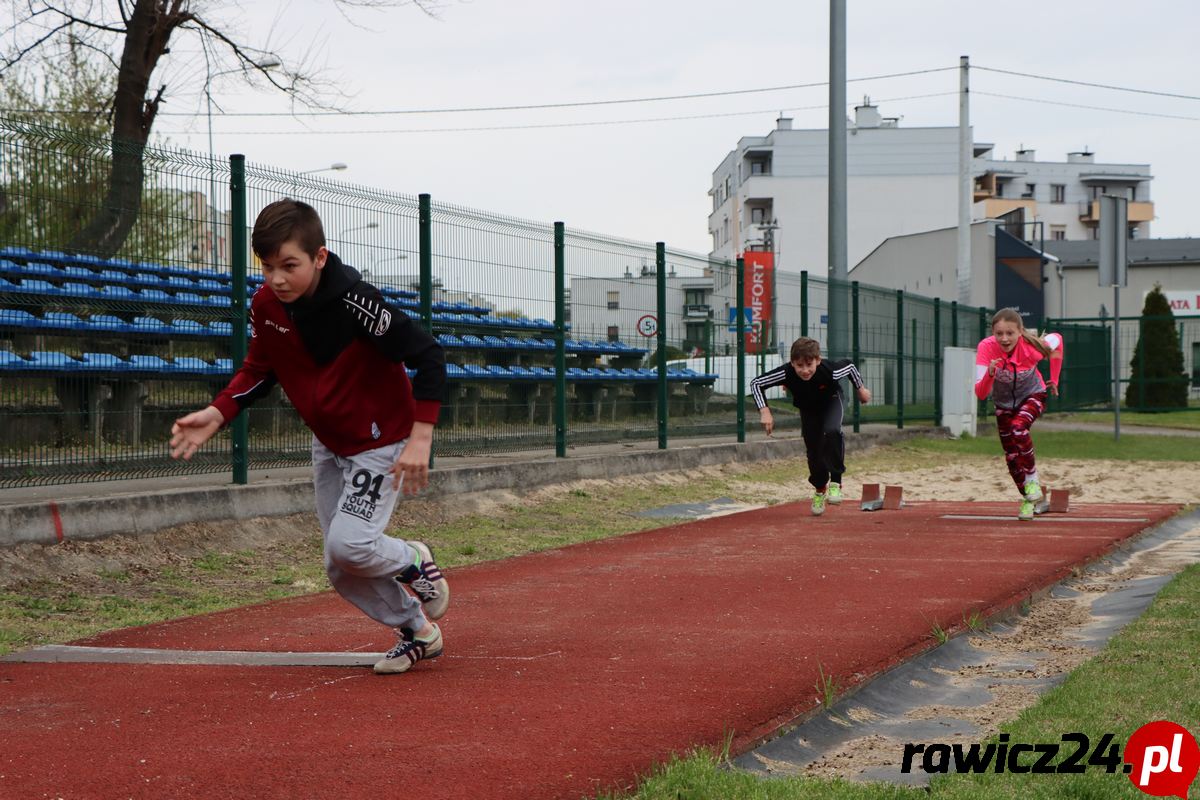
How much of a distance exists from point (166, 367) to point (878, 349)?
15.9 m

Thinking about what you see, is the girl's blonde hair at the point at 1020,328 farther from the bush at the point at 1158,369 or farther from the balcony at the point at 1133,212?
the balcony at the point at 1133,212

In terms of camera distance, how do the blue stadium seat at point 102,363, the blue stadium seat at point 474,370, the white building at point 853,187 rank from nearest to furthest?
the blue stadium seat at point 102,363 < the blue stadium seat at point 474,370 < the white building at point 853,187

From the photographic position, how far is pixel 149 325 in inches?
389

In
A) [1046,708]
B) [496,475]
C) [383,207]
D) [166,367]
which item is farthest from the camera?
[496,475]

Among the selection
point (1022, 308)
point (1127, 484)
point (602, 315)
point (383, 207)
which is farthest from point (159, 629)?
point (1022, 308)

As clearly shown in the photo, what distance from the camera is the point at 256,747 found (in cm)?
420

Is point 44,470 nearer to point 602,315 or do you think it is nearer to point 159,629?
point 159,629

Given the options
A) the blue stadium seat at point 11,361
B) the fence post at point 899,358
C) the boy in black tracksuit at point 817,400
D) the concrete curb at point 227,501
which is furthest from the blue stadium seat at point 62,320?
the fence post at point 899,358

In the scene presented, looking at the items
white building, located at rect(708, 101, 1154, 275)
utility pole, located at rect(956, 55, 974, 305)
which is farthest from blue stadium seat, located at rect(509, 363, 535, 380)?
white building, located at rect(708, 101, 1154, 275)

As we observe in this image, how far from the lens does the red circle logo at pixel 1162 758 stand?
370 centimetres

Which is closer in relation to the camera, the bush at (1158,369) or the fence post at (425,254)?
the fence post at (425,254)

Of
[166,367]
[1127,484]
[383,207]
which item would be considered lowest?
[1127,484]

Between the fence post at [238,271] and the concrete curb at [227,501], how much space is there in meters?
0.31

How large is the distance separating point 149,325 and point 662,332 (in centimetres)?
771
